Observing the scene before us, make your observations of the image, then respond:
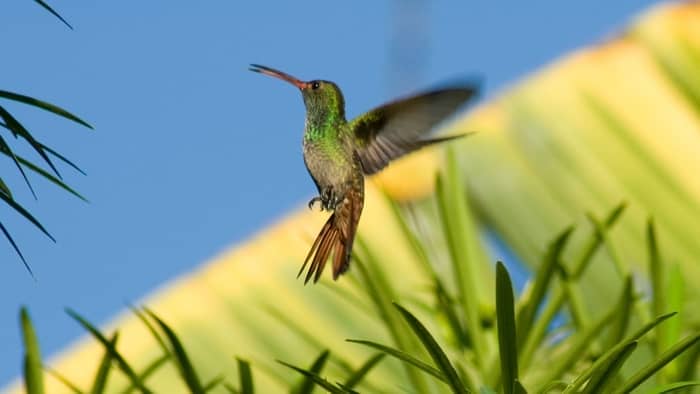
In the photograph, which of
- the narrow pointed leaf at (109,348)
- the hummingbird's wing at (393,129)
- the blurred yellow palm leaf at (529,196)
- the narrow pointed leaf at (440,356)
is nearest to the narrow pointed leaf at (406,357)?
the narrow pointed leaf at (440,356)

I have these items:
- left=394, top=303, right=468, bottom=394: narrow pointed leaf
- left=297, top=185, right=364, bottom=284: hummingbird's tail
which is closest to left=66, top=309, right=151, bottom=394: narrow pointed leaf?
left=297, top=185, right=364, bottom=284: hummingbird's tail

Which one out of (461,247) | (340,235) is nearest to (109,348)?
(340,235)

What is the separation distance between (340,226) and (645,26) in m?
1.75

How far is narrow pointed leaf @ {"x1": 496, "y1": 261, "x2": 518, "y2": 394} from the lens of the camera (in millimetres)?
590

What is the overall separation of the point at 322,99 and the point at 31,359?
0.93ft

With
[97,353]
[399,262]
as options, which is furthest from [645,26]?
[97,353]

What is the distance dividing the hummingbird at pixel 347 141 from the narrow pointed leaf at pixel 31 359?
0.57ft

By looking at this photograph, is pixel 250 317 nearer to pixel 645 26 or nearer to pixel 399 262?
pixel 399 262

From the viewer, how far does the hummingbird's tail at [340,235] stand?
0.76 meters

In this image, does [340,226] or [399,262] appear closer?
[340,226]

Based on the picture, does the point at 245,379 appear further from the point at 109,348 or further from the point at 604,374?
the point at 604,374

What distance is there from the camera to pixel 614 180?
95.7 inches

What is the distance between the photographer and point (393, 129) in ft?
3.39

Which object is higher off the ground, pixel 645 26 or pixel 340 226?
pixel 645 26
